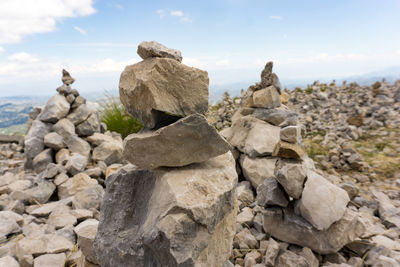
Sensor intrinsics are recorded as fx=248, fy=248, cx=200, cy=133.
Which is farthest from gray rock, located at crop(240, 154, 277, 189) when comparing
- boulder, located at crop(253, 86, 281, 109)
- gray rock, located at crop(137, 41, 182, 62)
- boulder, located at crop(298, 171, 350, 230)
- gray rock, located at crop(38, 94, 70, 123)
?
gray rock, located at crop(38, 94, 70, 123)

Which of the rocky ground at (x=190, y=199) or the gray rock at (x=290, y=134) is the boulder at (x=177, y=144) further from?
the gray rock at (x=290, y=134)

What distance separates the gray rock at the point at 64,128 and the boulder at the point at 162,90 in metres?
5.60

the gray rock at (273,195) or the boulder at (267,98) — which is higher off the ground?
the boulder at (267,98)

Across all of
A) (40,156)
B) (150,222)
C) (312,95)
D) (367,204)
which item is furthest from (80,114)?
(312,95)

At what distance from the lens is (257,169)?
576cm

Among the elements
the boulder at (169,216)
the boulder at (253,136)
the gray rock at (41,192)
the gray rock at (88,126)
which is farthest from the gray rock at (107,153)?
the boulder at (169,216)

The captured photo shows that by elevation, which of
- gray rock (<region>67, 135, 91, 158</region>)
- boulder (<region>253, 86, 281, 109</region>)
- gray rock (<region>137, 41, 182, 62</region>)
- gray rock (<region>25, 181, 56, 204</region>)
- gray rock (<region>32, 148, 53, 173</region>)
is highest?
gray rock (<region>137, 41, 182, 62</region>)

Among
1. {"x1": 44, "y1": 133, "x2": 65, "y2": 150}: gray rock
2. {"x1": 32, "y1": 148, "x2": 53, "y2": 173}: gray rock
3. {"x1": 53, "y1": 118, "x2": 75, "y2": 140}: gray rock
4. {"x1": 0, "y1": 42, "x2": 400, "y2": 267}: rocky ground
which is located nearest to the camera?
{"x1": 0, "y1": 42, "x2": 400, "y2": 267}: rocky ground

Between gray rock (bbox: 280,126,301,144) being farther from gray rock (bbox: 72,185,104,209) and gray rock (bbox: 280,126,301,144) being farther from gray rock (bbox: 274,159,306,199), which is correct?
gray rock (bbox: 72,185,104,209)

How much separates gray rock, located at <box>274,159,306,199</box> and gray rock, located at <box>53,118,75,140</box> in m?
6.43

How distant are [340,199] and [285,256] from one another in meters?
1.11

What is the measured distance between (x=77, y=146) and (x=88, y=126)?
0.92 metres

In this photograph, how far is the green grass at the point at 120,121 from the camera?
10383 millimetres

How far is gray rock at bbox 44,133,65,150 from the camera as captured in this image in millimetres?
7152
